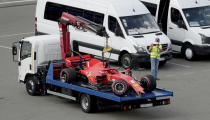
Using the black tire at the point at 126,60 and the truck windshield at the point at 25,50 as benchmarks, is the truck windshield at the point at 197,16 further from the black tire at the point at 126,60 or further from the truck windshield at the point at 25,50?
the truck windshield at the point at 25,50

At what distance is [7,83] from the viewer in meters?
21.4

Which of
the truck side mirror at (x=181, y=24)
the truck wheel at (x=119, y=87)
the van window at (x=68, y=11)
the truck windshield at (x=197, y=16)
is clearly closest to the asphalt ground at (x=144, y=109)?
the truck wheel at (x=119, y=87)

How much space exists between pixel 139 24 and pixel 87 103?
7.28 metres

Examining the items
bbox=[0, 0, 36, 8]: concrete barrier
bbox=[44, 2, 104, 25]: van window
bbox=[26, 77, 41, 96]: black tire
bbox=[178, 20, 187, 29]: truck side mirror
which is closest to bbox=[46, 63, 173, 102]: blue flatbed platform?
bbox=[26, 77, 41, 96]: black tire

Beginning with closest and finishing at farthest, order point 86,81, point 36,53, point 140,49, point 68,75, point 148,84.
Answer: point 148,84
point 68,75
point 86,81
point 36,53
point 140,49

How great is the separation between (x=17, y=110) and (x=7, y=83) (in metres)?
3.70

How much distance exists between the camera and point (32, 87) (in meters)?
19.5

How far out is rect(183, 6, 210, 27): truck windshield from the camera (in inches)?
982

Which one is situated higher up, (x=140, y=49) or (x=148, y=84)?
(x=140, y=49)

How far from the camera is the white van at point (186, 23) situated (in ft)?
80.3

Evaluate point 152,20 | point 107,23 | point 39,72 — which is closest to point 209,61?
point 152,20

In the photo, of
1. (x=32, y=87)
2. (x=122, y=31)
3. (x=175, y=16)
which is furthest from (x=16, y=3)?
(x=32, y=87)

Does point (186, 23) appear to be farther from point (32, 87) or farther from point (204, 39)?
point (32, 87)

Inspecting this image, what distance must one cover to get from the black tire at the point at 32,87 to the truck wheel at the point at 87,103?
245 centimetres
